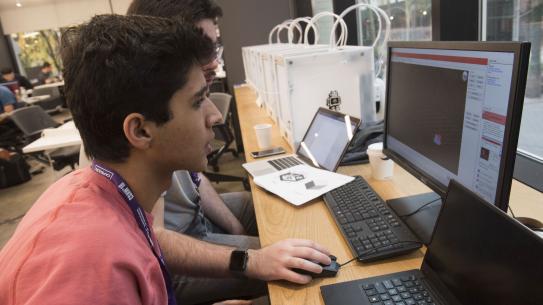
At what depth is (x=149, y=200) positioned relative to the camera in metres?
0.88

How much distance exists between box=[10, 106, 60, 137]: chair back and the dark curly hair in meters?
3.88

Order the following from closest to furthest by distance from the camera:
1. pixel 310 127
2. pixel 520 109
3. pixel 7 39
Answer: pixel 520 109, pixel 310 127, pixel 7 39

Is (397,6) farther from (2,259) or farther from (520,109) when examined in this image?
(2,259)

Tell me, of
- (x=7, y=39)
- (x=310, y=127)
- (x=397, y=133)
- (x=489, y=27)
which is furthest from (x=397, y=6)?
(x=7, y=39)

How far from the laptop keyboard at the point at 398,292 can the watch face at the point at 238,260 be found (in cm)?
33

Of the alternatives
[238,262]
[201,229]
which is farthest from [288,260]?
[201,229]

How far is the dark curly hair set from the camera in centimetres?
72

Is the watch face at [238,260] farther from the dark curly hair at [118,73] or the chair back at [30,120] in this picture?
the chair back at [30,120]

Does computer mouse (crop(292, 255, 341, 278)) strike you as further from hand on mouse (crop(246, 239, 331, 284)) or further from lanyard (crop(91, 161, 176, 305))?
lanyard (crop(91, 161, 176, 305))

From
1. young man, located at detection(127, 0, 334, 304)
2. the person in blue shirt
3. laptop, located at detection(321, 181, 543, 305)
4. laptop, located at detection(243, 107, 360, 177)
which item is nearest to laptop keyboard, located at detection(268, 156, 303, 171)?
laptop, located at detection(243, 107, 360, 177)

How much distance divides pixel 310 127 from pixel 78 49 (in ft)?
3.34

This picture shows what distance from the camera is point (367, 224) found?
1.00 meters

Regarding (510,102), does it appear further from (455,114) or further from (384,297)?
(384,297)

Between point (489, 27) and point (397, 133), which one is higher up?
point (489, 27)
